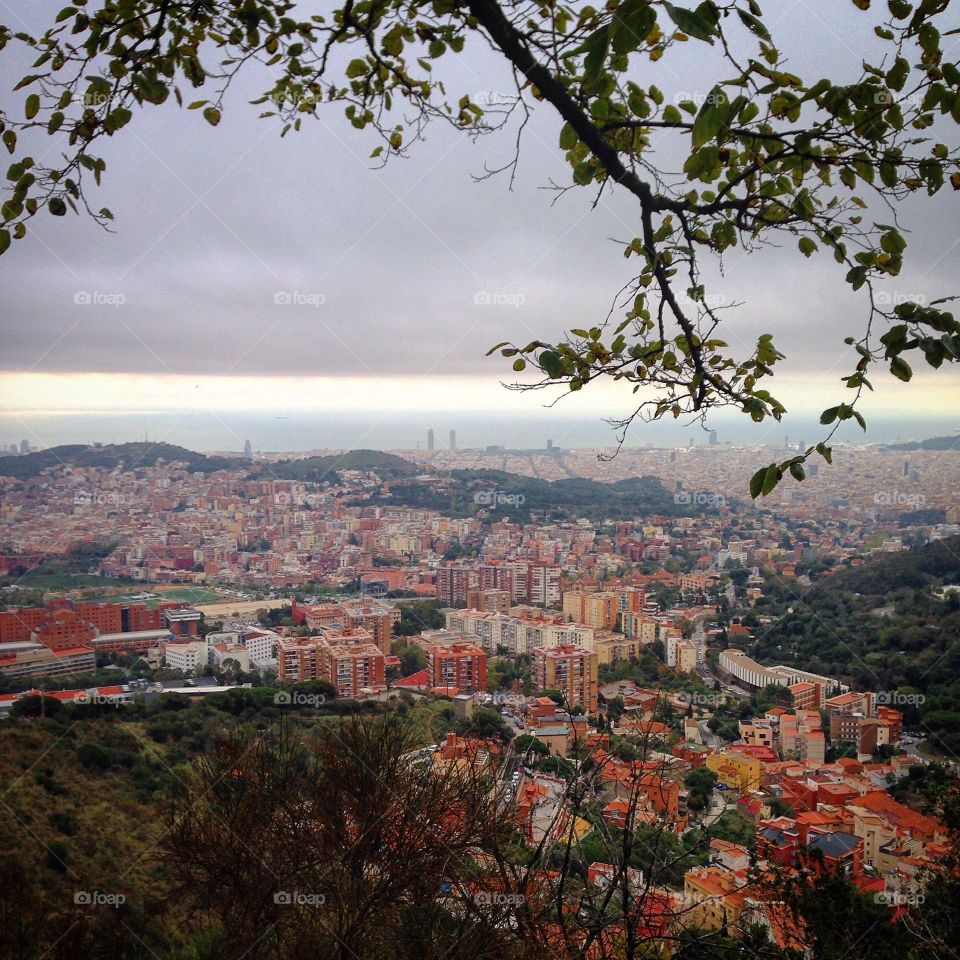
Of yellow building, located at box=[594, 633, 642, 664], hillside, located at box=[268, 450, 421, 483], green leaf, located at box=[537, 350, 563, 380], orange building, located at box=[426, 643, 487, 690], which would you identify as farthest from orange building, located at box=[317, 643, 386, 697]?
green leaf, located at box=[537, 350, 563, 380]

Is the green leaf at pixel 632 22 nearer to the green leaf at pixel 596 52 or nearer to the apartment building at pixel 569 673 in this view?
the green leaf at pixel 596 52

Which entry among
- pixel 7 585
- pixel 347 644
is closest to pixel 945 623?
pixel 347 644

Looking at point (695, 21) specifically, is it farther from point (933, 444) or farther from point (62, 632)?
point (933, 444)

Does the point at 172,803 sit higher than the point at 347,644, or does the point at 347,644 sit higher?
the point at 172,803

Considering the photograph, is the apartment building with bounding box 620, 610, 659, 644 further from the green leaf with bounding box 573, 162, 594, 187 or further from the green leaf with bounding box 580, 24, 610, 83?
the green leaf with bounding box 580, 24, 610, 83

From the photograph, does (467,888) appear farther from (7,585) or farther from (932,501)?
(932,501)

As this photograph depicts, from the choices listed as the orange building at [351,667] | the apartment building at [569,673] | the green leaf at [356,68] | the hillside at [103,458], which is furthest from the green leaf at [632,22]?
the apartment building at [569,673]
